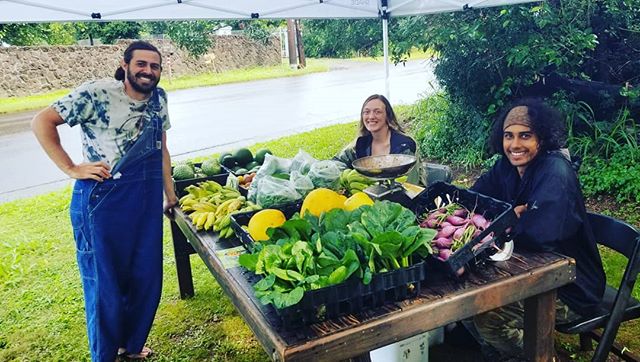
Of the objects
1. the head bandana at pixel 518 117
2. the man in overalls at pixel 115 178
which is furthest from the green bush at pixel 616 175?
the man in overalls at pixel 115 178

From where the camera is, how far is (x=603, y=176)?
5270 millimetres

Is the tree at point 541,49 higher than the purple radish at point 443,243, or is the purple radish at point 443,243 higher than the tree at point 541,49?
the tree at point 541,49

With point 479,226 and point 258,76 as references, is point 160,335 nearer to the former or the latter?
point 479,226

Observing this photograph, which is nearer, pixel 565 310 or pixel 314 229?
pixel 314 229

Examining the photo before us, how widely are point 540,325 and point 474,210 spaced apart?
0.52 metres

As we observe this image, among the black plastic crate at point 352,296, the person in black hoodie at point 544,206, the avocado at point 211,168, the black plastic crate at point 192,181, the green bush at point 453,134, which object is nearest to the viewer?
the black plastic crate at point 352,296

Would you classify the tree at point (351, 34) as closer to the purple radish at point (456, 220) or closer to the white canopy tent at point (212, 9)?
the white canopy tent at point (212, 9)

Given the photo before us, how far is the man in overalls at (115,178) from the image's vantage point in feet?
8.77

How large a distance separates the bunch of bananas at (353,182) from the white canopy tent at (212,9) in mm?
2379

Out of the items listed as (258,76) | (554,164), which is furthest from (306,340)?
(258,76)

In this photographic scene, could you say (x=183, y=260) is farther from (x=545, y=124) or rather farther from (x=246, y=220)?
(x=545, y=124)

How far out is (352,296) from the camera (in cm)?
156

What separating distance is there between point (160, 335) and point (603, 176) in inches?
181

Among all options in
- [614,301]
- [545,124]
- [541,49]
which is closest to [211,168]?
[545,124]
